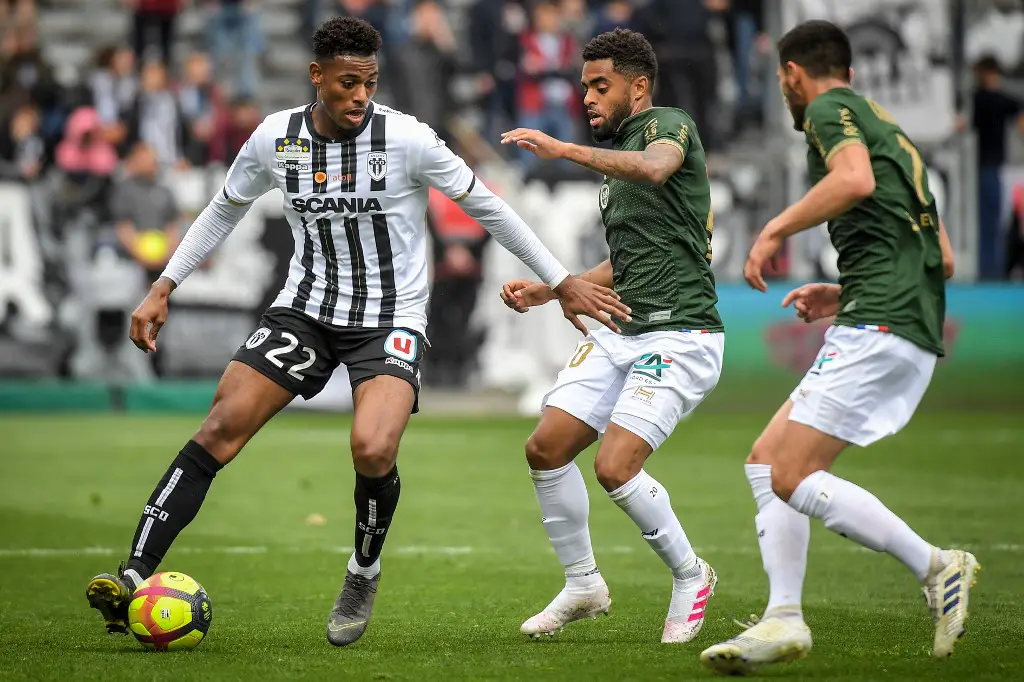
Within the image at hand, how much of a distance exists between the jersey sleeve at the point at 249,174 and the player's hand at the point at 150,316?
0.49 metres

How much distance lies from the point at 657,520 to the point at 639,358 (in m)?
0.70

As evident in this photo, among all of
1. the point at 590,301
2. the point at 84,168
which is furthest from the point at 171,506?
the point at 84,168

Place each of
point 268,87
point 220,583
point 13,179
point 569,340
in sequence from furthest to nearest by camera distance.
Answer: point 268,87, point 13,179, point 569,340, point 220,583

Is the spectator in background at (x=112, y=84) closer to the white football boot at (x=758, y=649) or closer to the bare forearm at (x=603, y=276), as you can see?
the bare forearm at (x=603, y=276)

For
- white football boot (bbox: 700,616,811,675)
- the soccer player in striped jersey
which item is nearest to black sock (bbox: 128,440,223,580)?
the soccer player in striped jersey

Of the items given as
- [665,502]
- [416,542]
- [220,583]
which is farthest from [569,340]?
[665,502]

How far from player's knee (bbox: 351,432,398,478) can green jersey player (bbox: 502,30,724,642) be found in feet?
2.19

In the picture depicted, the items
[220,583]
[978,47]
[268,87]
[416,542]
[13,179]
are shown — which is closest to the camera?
[220,583]

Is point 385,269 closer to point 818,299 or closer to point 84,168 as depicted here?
point 818,299

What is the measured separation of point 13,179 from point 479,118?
20.3ft

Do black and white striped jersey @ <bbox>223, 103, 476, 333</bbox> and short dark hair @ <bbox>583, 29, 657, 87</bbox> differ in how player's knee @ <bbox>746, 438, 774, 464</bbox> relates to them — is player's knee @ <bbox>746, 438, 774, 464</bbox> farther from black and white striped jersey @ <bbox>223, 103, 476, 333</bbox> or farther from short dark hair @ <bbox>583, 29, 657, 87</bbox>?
short dark hair @ <bbox>583, 29, 657, 87</bbox>

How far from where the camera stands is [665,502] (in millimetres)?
6582

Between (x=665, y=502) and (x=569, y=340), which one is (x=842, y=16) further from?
(x=665, y=502)

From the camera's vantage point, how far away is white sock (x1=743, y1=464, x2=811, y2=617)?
18.8 ft
